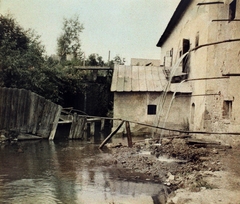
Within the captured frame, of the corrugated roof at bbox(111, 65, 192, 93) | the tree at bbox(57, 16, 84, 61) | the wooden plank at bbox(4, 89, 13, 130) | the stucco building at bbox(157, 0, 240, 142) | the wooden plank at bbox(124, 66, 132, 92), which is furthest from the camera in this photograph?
the tree at bbox(57, 16, 84, 61)

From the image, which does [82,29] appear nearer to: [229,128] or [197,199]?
[229,128]

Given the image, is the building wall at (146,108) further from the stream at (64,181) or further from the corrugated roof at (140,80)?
the stream at (64,181)

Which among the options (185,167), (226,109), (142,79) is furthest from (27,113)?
(226,109)

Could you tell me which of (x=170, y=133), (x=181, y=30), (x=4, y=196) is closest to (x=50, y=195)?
(x=4, y=196)

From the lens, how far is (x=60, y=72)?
18.2 meters

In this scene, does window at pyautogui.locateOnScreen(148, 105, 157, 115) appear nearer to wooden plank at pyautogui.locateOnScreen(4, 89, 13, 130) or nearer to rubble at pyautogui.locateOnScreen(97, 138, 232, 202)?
rubble at pyautogui.locateOnScreen(97, 138, 232, 202)

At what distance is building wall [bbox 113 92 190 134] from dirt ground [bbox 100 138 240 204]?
2.97 m

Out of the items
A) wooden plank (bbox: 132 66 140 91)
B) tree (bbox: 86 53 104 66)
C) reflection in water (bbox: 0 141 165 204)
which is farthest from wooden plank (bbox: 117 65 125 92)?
tree (bbox: 86 53 104 66)

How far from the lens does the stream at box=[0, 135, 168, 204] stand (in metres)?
6.20

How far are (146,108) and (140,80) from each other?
1751mm

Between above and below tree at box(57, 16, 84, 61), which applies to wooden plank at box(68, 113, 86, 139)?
below

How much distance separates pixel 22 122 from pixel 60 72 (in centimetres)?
576

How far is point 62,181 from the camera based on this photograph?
740 cm

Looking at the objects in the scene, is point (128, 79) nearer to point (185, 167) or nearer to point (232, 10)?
point (232, 10)
